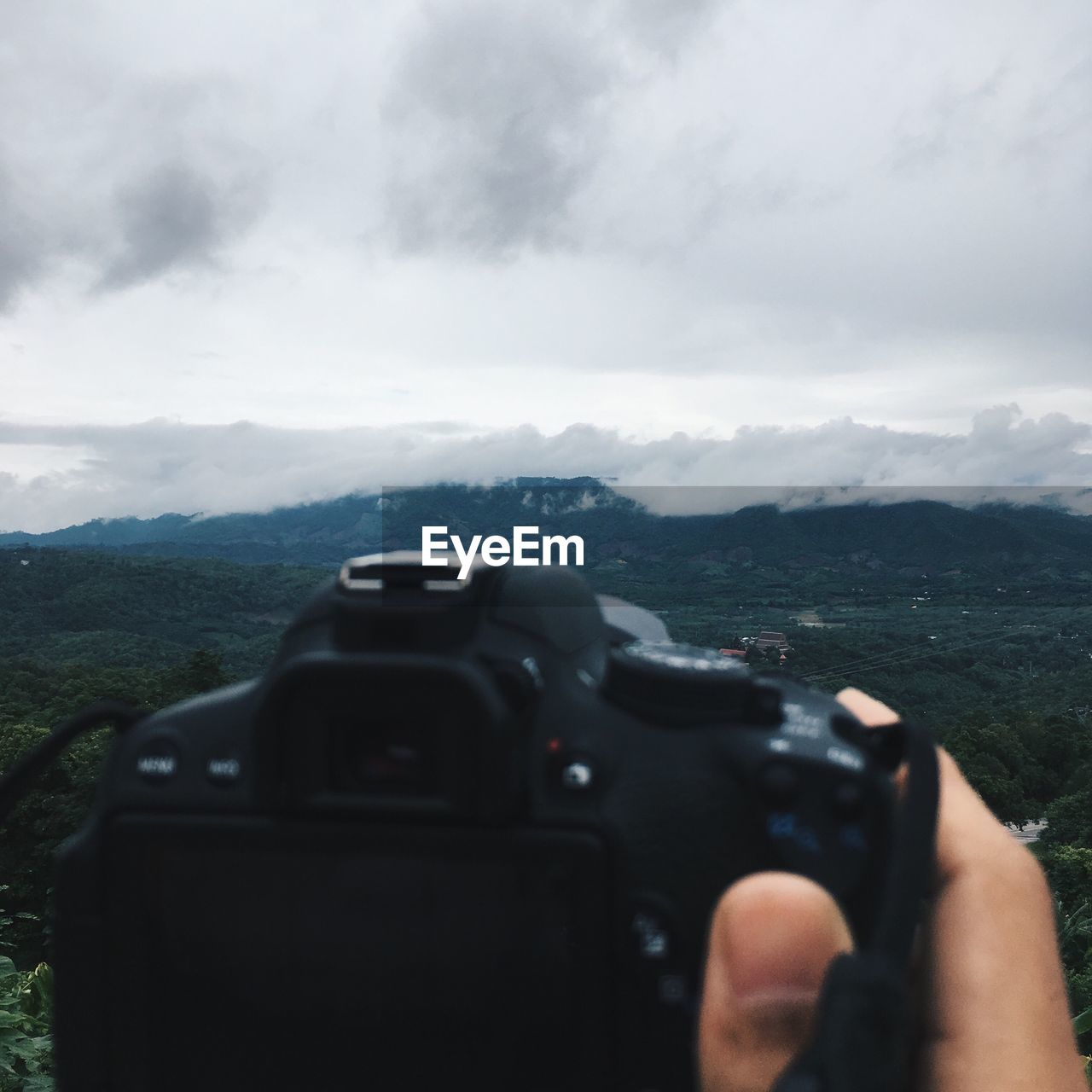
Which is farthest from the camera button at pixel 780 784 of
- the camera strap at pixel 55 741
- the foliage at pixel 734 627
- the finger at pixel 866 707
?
the foliage at pixel 734 627

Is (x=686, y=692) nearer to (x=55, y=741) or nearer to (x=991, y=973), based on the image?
(x=991, y=973)

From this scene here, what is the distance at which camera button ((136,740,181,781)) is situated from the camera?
1100 millimetres

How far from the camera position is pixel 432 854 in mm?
1027

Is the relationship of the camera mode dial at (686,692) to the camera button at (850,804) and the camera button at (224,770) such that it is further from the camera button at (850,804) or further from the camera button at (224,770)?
the camera button at (224,770)

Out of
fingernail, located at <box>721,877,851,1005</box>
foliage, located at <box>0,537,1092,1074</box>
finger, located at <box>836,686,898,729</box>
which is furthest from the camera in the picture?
foliage, located at <box>0,537,1092,1074</box>

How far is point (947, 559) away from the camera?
6138 cm

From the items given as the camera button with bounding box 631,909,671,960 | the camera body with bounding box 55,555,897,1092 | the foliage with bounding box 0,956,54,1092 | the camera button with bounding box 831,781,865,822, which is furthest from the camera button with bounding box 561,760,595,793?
the foliage with bounding box 0,956,54,1092

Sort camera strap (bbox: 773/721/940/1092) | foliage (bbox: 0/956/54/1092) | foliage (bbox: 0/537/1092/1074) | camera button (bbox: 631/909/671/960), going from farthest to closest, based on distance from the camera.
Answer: foliage (bbox: 0/537/1092/1074), foliage (bbox: 0/956/54/1092), camera button (bbox: 631/909/671/960), camera strap (bbox: 773/721/940/1092)

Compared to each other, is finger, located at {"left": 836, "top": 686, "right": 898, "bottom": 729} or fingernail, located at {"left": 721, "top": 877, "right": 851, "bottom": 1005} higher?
finger, located at {"left": 836, "top": 686, "right": 898, "bottom": 729}

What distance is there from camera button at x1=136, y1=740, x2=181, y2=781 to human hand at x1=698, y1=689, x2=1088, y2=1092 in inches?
25.7

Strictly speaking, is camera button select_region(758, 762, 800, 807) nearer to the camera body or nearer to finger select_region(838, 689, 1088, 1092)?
the camera body

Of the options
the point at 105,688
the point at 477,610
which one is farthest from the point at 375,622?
the point at 105,688

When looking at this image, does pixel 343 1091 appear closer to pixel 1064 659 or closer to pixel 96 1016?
pixel 96 1016

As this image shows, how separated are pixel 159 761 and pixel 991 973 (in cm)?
100
